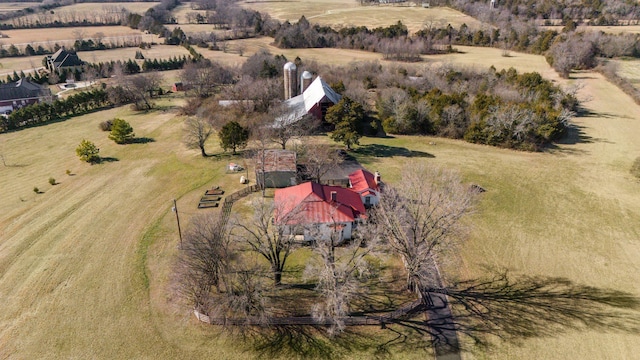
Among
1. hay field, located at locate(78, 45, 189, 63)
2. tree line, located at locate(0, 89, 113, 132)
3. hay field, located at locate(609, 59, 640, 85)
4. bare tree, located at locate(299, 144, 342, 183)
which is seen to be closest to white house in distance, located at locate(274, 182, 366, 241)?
bare tree, located at locate(299, 144, 342, 183)

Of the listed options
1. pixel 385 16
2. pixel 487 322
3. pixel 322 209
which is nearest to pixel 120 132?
pixel 322 209

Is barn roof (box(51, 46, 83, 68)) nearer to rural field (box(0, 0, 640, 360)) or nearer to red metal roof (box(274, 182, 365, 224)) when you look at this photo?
rural field (box(0, 0, 640, 360))

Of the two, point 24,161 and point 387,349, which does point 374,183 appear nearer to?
point 387,349

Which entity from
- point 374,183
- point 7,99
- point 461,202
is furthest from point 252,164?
point 7,99

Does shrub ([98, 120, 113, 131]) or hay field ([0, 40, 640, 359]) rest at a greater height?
shrub ([98, 120, 113, 131])

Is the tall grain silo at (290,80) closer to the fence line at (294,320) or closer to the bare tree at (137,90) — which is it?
the bare tree at (137,90)
